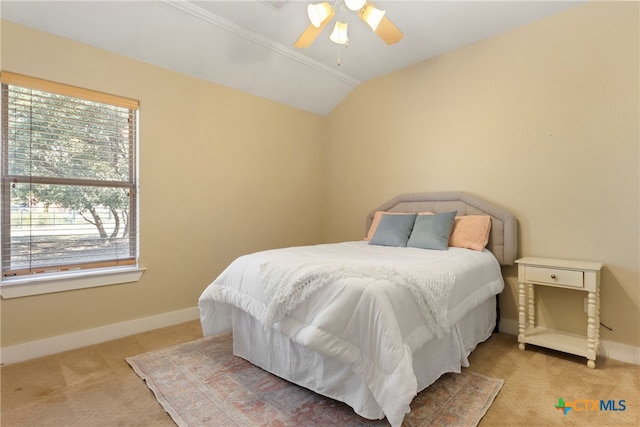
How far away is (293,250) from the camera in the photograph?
2.47 metres

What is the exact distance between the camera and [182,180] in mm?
3074

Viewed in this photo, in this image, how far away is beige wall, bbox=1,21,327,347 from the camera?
2.38 metres

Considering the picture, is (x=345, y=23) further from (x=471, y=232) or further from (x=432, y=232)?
(x=471, y=232)

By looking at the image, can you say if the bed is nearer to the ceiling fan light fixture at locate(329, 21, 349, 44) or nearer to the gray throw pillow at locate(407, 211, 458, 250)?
the gray throw pillow at locate(407, 211, 458, 250)

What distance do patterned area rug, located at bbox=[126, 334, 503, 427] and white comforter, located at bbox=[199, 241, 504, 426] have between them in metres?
0.37

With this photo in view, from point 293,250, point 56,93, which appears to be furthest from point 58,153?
point 293,250

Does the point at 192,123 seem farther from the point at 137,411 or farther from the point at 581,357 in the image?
the point at 581,357

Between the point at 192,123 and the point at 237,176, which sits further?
the point at 237,176

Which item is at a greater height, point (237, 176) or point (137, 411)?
point (237, 176)

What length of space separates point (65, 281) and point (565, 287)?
3.63 meters

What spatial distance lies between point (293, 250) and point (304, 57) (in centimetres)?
210

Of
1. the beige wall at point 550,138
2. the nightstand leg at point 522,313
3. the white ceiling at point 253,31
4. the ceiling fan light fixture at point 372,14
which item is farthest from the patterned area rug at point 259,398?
the white ceiling at point 253,31

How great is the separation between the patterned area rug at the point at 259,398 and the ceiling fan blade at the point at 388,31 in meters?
2.26

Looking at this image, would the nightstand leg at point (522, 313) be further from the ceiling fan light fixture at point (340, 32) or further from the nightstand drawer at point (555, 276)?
the ceiling fan light fixture at point (340, 32)
